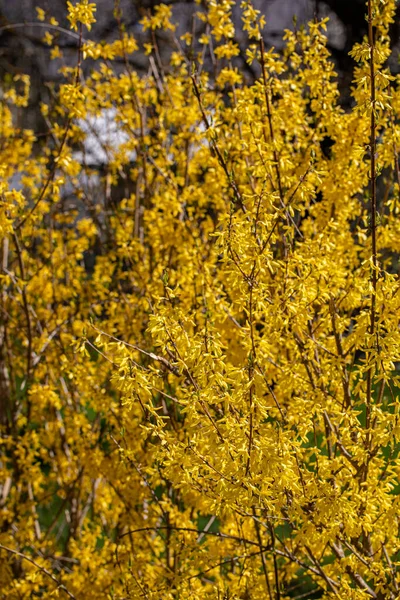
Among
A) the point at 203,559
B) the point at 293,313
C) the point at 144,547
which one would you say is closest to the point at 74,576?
the point at 144,547

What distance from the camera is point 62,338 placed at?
4133 mm

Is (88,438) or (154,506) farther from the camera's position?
(88,438)

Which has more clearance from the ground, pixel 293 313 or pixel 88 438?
pixel 293 313

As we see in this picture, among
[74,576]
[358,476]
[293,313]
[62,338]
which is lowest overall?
[74,576]

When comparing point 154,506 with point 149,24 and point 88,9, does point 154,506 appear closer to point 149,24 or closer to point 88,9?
point 88,9

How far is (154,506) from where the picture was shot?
350 cm

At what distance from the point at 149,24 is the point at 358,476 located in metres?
2.76

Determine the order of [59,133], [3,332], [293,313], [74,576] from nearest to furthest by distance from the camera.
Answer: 1. [293,313]
2. [74,576]
3. [59,133]
4. [3,332]

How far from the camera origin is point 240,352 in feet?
9.78

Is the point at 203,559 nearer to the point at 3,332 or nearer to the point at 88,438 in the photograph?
the point at 88,438

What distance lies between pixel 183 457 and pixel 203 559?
0.80m

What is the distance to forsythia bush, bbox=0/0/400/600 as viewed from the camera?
6.62 feet

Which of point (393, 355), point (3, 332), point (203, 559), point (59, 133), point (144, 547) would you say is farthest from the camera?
point (3, 332)

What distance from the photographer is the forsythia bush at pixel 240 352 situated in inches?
79.4
